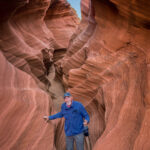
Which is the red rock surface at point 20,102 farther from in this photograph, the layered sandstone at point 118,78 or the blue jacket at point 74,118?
the layered sandstone at point 118,78

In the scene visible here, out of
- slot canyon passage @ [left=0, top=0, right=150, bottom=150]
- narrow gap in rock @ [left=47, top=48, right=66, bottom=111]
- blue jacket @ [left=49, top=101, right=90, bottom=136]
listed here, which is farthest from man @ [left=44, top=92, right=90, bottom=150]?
narrow gap in rock @ [left=47, top=48, right=66, bottom=111]

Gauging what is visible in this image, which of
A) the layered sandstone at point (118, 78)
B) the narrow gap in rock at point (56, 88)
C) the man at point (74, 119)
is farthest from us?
the narrow gap in rock at point (56, 88)

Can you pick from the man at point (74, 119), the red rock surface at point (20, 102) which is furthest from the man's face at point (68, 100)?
the red rock surface at point (20, 102)

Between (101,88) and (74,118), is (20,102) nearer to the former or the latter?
(74,118)

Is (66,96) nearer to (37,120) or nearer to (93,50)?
(37,120)

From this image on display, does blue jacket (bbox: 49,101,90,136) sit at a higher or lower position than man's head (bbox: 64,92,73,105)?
lower

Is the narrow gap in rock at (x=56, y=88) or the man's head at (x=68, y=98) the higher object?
the man's head at (x=68, y=98)

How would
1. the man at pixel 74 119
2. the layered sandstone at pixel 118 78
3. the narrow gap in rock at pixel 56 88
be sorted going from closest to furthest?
1. the layered sandstone at pixel 118 78
2. the man at pixel 74 119
3. the narrow gap in rock at pixel 56 88

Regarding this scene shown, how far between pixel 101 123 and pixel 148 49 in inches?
62.6

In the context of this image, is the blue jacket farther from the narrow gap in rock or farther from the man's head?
the narrow gap in rock

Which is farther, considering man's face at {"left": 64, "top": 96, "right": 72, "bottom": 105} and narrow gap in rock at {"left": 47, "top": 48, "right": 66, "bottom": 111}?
narrow gap in rock at {"left": 47, "top": 48, "right": 66, "bottom": 111}

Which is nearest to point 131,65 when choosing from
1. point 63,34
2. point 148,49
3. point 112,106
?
point 148,49

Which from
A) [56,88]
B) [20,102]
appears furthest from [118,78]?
[56,88]

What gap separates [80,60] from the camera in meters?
4.65
